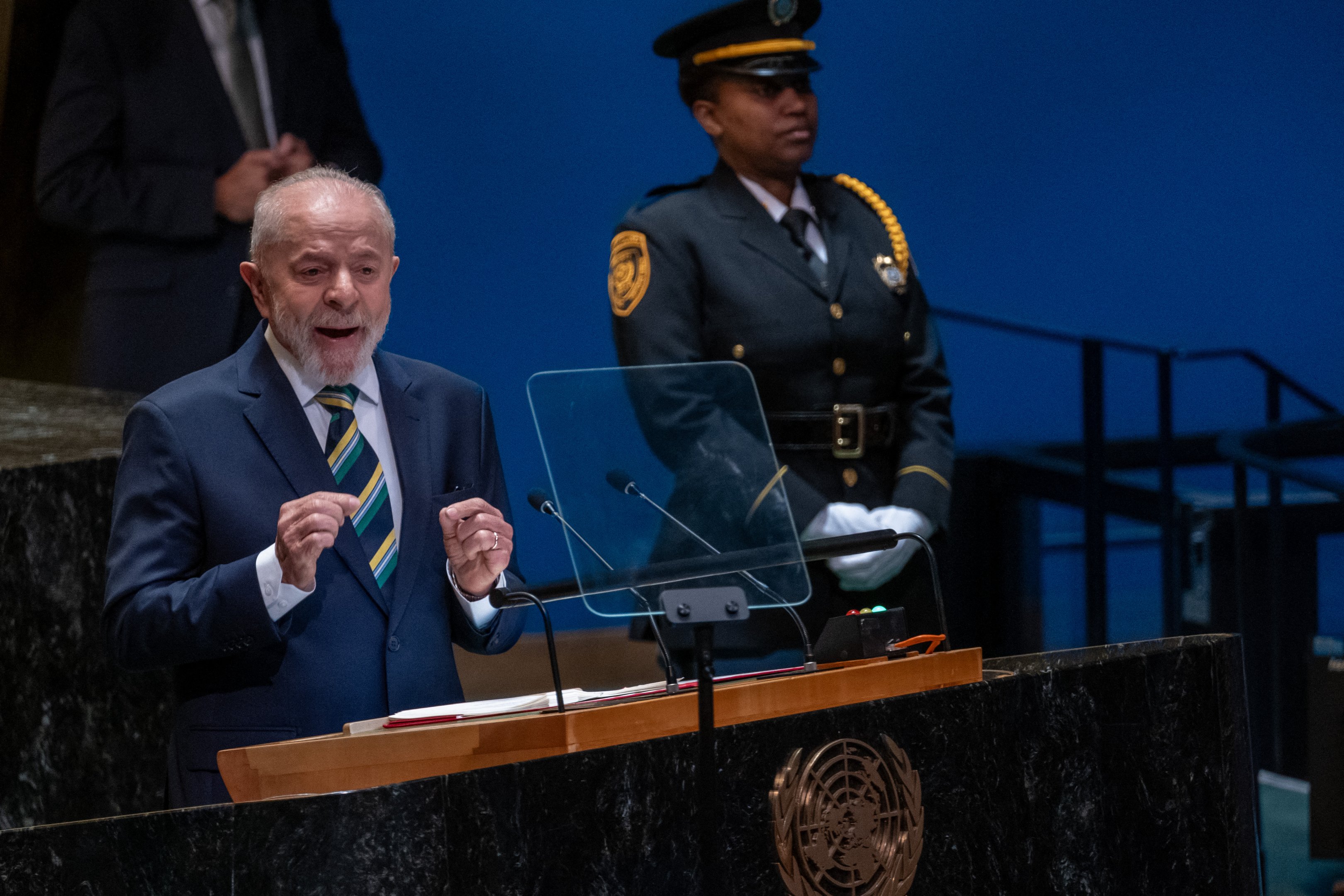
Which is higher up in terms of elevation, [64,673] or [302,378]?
[302,378]

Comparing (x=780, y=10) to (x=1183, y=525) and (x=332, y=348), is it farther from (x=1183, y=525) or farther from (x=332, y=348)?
(x=1183, y=525)

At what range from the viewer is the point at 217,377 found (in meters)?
1.63

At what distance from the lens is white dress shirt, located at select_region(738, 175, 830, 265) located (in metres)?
2.76

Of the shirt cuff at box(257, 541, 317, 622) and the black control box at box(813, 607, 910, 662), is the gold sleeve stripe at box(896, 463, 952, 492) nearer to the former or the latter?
the black control box at box(813, 607, 910, 662)

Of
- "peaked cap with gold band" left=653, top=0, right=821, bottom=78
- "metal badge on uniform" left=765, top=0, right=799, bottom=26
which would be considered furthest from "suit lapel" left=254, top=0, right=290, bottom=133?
"metal badge on uniform" left=765, top=0, right=799, bottom=26

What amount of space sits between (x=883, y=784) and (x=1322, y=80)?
3.01 m

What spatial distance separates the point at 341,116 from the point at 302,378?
199cm

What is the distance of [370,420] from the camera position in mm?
1684

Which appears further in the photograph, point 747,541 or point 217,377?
Answer: point 747,541

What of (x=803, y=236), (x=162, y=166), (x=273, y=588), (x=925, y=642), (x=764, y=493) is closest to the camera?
(x=273, y=588)

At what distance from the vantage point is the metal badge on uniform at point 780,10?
276cm

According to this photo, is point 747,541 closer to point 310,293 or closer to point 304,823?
point 310,293

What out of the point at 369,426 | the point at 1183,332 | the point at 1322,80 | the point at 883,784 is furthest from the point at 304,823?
the point at 1322,80

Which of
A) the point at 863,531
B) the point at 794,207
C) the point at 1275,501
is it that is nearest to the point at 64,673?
the point at 863,531
